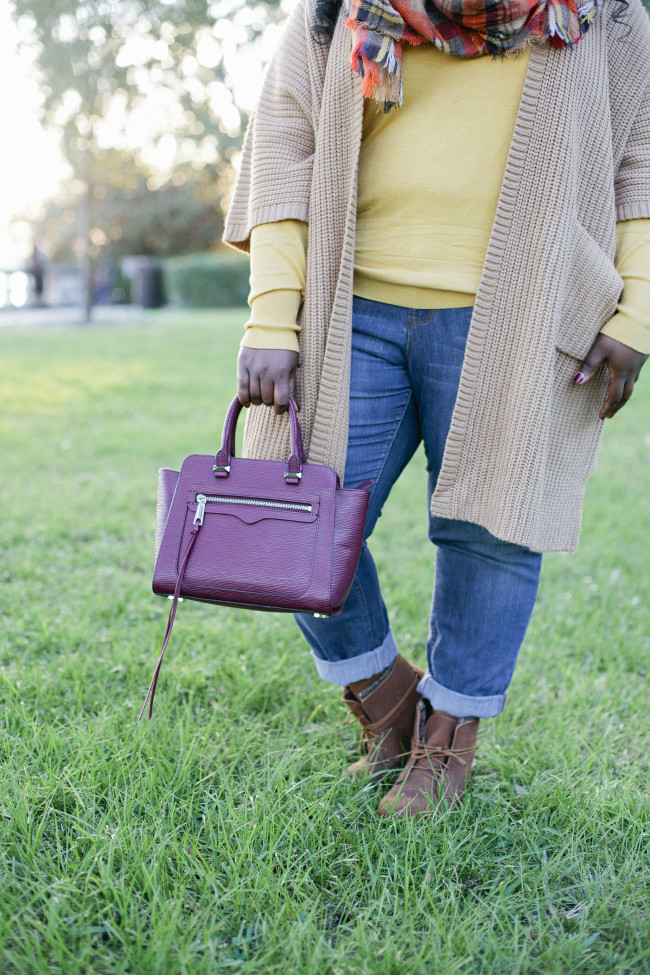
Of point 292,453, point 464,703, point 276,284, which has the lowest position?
point 464,703

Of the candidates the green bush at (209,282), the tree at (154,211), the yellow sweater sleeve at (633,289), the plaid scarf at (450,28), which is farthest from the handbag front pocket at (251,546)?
the tree at (154,211)

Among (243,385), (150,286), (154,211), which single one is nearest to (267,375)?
(243,385)

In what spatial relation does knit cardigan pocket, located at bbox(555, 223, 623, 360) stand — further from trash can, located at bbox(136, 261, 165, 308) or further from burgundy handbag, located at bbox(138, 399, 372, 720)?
trash can, located at bbox(136, 261, 165, 308)

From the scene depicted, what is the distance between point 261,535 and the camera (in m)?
1.61

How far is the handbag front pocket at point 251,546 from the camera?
157 centimetres

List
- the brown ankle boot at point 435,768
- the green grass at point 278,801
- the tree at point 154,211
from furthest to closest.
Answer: the tree at point 154,211, the brown ankle boot at point 435,768, the green grass at point 278,801

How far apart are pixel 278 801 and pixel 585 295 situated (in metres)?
1.24

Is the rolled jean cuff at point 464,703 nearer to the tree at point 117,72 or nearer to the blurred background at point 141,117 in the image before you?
the blurred background at point 141,117

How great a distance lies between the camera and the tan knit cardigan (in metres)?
1.56

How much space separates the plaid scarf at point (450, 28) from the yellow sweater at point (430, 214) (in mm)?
53

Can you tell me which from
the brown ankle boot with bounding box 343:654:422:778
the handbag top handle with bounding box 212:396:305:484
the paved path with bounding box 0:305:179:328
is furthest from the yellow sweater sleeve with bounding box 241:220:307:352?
the paved path with bounding box 0:305:179:328

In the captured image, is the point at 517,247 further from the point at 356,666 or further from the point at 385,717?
the point at 385,717

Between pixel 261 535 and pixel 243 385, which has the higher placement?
pixel 243 385

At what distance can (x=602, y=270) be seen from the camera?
1619mm
